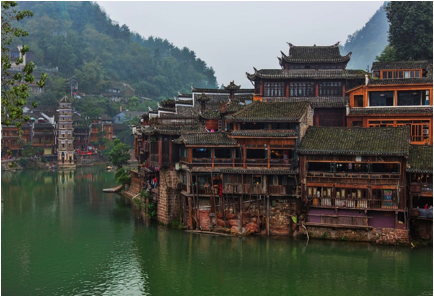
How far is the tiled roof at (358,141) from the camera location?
2698cm

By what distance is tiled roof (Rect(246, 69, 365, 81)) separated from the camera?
38.8m

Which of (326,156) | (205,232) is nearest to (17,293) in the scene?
(205,232)

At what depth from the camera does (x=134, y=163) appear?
76.2 m

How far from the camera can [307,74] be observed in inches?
1558

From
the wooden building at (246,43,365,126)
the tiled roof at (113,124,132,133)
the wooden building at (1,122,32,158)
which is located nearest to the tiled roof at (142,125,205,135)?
the wooden building at (246,43,365,126)

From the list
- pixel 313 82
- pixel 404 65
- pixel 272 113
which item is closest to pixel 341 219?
pixel 272 113

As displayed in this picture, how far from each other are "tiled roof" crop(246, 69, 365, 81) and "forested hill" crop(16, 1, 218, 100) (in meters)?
71.6

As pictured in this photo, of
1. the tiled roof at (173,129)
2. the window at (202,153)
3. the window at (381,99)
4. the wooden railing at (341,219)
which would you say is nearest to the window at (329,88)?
the window at (381,99)

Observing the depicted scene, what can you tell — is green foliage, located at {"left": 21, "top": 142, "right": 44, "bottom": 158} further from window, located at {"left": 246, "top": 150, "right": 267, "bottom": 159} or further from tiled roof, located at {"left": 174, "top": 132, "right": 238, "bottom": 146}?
window, located at {"left": 246, "top": 150, "right": 267, "bottom": 159}

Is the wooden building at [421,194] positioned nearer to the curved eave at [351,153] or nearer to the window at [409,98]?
the curved eave at [351,153]

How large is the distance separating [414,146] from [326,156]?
5595 mm

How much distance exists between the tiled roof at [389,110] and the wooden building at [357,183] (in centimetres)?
522

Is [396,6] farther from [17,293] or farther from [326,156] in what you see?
[17,293]

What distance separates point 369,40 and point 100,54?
97.6 m
